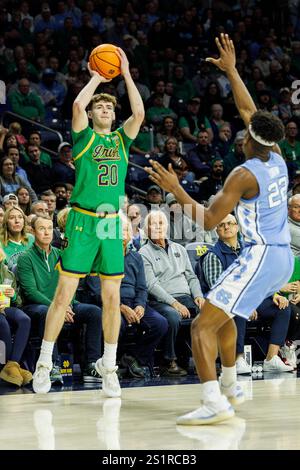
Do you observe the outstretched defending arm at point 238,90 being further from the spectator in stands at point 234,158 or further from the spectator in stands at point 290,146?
the spectator in stands at point 290,146

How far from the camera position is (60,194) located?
10594 mm

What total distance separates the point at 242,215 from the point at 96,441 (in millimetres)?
1588

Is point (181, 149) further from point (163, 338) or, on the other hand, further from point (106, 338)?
point (106, 338)

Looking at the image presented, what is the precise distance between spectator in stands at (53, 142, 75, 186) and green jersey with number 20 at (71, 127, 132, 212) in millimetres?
4790

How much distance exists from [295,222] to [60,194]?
2868mm

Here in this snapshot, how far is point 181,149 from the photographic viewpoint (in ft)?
44.8

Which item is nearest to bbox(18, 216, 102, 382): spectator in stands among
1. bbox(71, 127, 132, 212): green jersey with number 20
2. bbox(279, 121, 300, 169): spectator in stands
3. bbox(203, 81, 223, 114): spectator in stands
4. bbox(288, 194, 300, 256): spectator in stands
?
bbox(71, 127, 132, 212): green jersey with number 20

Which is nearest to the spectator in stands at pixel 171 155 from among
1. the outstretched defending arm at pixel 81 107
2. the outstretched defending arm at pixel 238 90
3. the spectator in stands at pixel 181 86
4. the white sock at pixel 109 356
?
the spectator in stands at pixel 181 86

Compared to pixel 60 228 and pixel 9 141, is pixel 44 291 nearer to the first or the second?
pixel 60 228

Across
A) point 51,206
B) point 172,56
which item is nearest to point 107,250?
point 51,206

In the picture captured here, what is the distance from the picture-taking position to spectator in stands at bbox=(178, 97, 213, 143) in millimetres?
14078

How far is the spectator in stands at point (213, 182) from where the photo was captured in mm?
12156

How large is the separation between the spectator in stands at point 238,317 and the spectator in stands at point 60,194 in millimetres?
2516

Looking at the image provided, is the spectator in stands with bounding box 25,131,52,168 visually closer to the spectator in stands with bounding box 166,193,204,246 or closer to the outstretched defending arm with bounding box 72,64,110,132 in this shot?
the spectator in stands with bounding box 166,193,204,246
